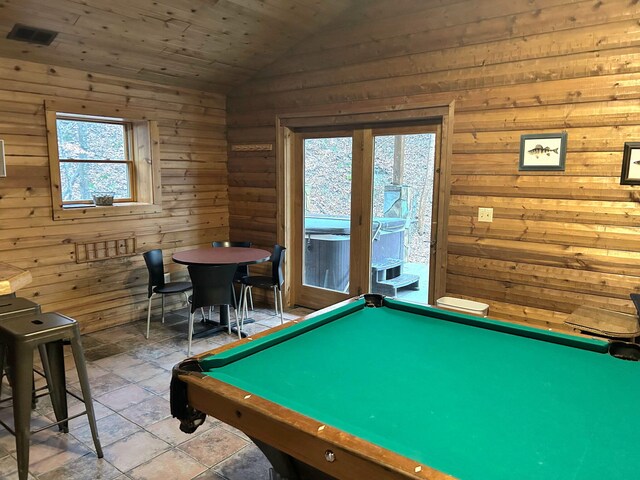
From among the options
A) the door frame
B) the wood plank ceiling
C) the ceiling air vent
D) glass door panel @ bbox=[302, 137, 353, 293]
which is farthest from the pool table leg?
the ceiling air vent

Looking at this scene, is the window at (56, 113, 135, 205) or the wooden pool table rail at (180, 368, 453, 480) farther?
the window at (56, 113, 135, 205)

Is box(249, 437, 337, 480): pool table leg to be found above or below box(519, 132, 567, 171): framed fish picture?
below

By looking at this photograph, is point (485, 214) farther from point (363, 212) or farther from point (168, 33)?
point (168, 33)

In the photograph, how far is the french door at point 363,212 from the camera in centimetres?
422

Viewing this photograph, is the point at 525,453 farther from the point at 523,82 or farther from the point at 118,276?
the point at 118,276

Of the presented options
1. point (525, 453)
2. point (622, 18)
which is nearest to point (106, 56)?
point (622, 18)

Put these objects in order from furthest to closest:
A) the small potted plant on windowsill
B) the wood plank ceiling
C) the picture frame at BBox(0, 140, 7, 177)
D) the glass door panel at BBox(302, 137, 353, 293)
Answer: the glass door panel at BBox(302, 137, 353, 293) → the small potted plant on windowsill → the picture frame at BBox(0, 140, 7, 177) → the wood plank ceiling

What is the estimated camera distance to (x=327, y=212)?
4.94 metres

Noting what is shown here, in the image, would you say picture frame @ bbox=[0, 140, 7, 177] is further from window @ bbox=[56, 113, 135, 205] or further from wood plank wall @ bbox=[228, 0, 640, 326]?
wood plank wall @ bbox=[228, 0, 640, 326]

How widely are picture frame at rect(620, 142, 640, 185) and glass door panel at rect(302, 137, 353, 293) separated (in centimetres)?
235

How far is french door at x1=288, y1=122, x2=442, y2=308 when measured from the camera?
4223mm

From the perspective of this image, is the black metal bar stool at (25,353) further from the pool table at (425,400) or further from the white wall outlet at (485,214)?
the white wall outlet at (485,214)

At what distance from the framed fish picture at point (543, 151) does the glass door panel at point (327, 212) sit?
1716mm

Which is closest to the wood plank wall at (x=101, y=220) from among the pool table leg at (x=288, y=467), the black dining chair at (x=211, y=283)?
the black dining chair at (x=211, y=283)
